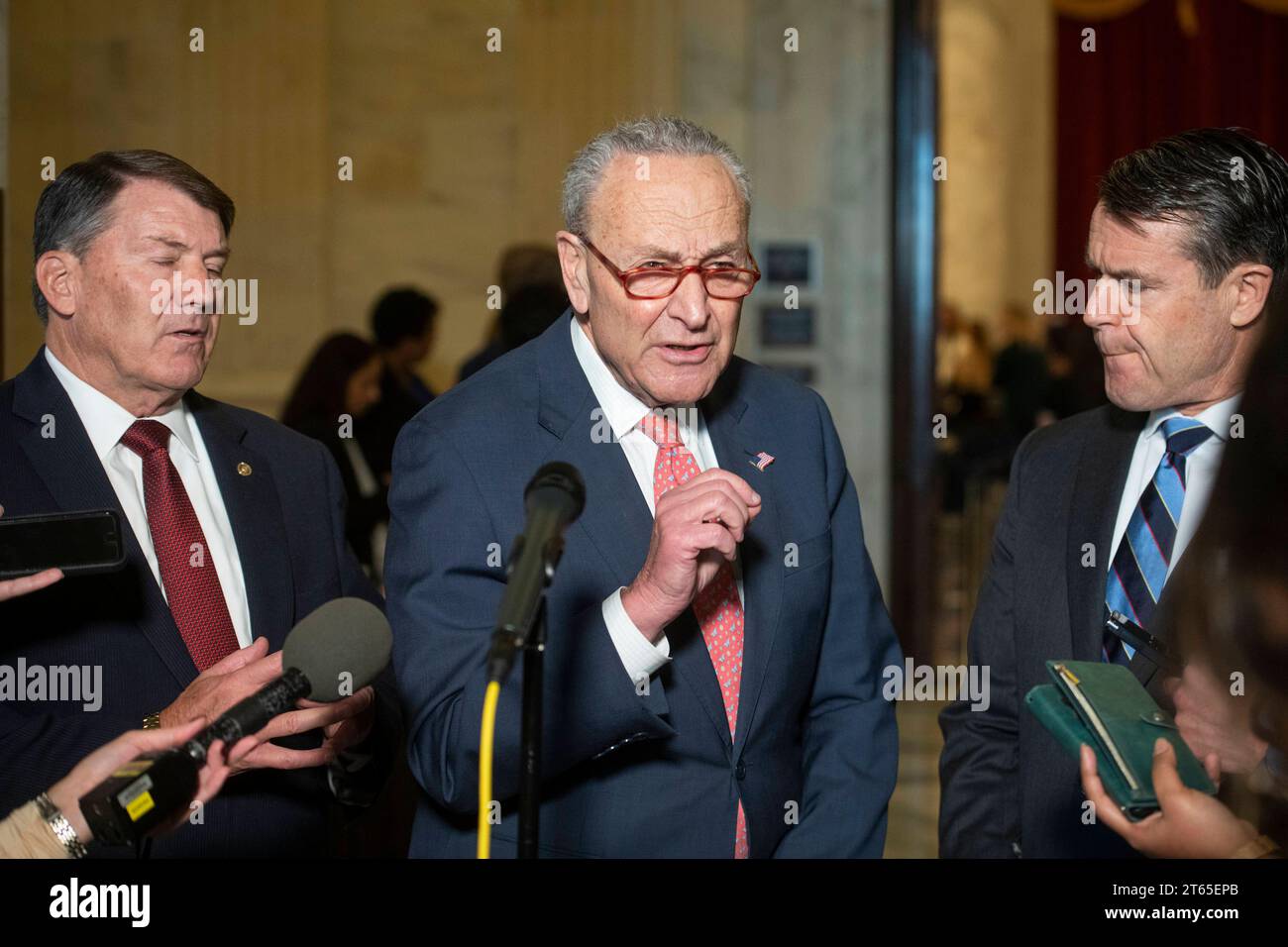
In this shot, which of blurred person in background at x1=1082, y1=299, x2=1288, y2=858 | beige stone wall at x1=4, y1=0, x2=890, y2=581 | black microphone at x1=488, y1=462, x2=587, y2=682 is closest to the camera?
blurred person in background at x1=1082, y1=299, x2=1288, y2=858

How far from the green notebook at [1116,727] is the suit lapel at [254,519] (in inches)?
44.1

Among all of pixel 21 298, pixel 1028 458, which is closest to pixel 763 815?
pixel 1028 458

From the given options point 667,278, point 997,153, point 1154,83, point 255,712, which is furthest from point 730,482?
point 1154,83

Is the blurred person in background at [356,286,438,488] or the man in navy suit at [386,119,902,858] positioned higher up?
the blurred person in background at [356,286,438,488]

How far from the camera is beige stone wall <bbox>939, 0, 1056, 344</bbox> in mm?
13484

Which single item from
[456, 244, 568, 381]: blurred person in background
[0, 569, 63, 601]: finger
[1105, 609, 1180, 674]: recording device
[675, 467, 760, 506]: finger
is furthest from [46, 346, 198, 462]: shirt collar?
[456, 244, 568, 381]: blurred person in background

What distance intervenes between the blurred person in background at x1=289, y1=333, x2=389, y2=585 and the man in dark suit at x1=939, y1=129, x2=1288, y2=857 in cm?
245

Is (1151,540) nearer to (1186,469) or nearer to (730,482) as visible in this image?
(1186,469)

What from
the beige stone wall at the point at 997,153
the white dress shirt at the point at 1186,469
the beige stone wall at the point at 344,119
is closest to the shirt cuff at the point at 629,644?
the white dress shirt at the point at 1186,469

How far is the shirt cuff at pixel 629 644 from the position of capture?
1859 mm

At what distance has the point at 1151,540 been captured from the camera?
2102 millimetres

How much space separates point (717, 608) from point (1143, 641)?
23.7 inches

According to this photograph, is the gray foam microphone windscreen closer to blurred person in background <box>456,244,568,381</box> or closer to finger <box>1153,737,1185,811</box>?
finger <box>1153,737,1185,811</box>
